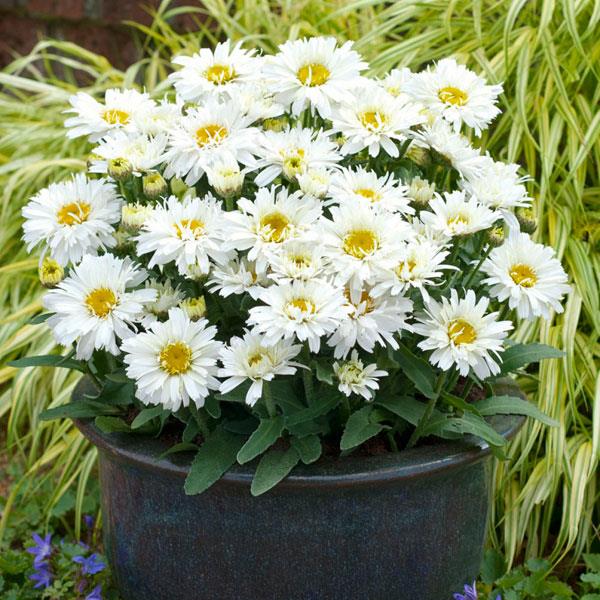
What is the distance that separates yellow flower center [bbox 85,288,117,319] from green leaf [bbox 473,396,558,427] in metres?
0.51

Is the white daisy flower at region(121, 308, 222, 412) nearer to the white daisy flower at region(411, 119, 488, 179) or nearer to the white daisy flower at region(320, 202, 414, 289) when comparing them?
the white daisy flower at region(320, 202, 414, 289)

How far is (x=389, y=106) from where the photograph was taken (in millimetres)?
1235

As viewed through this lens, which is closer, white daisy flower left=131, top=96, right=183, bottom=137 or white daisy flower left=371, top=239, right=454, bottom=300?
white daisy flower left=371, top=239, right=454, bottom=300

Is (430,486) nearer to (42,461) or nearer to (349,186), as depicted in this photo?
(349,186)

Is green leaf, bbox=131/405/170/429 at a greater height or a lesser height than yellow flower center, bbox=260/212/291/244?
lesser

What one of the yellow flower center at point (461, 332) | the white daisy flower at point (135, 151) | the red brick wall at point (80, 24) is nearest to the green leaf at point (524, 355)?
the yellow flower center at point (461, 332)

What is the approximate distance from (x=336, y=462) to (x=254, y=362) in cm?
20

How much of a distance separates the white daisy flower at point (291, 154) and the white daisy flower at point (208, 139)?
0.02 m

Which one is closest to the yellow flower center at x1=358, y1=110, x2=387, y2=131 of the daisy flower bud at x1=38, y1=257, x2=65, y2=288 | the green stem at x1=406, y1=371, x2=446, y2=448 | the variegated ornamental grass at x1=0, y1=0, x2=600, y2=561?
the green stem at x1=406, y1=371, x2=446, y2=448

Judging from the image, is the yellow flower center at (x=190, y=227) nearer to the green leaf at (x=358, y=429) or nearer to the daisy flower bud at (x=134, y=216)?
the daisy flower bud at (x=134, y=216)

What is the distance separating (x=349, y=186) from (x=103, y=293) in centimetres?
32

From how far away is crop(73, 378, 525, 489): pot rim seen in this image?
3.97 feet

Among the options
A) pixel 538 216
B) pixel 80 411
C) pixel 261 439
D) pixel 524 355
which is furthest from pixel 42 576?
pixel 538 216

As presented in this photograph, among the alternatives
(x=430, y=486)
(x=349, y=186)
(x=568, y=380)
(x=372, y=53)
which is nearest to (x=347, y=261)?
(x=349, y=186)
